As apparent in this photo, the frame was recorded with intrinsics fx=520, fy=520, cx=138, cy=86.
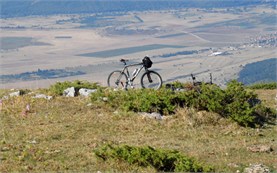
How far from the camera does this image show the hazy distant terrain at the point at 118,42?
46.5 meters

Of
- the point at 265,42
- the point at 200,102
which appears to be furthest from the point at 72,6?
the point at 200,102

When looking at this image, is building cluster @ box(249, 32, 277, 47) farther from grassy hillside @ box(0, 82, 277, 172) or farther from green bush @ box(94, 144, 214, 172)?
green bush @ box(94, 144, 214, 172)

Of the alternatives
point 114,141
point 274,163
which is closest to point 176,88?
point 114,141

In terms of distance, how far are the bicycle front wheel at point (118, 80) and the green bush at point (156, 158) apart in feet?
28.2

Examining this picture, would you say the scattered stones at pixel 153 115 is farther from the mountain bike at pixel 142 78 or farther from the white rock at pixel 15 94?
the white rock at pixel 15 94

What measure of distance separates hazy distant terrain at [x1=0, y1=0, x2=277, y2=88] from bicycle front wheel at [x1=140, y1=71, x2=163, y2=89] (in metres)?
8.95

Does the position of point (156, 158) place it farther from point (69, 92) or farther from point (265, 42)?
point (265, 42)

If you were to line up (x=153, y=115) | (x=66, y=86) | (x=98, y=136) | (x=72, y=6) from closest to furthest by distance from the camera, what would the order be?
(x=98, y=136) < (x=153, y=115) < (x=66, y=86) < (x=72, y=6)

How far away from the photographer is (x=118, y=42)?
77.9m

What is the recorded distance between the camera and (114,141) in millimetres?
12352

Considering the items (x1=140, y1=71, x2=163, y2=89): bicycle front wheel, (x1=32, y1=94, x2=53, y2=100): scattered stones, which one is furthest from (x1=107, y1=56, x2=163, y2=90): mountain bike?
(x1=32, y1=94, x2=53, y2=100): scattered stones

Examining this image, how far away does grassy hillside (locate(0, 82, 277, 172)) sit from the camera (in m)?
10.4

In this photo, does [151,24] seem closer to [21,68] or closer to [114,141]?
[21,68]

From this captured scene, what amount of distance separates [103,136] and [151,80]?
603cm
